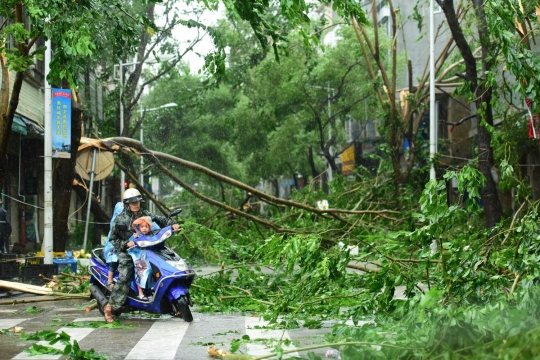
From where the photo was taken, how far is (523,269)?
8.20 metres

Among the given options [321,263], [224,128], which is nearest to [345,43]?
[224,128]

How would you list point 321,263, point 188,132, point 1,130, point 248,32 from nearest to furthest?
1. point 321,263
2. point 1,130
3. point 248,32
4. point 188,132

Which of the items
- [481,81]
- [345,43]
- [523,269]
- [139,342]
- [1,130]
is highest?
[345,43]

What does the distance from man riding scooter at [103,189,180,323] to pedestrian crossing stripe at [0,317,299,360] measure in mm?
454

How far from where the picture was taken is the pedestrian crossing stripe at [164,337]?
Answer: 7699 millimetres

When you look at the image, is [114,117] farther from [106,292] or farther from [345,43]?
[106,292]

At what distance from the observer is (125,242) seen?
10.6 m

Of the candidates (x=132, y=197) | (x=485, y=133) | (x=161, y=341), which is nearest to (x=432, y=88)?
(x=485, y=133)

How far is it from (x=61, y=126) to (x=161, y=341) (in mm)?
8850

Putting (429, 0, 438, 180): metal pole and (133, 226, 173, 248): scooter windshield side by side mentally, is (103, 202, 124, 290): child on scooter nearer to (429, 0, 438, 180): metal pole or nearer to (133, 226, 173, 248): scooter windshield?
(133, 226, 173, 248): scooter windshield

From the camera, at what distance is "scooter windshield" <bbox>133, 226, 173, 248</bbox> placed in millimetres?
10508

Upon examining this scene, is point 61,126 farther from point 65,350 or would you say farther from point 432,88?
point 432,88

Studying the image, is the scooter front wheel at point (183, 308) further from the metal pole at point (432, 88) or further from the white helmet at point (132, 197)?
the metal pole at point (432, 88)

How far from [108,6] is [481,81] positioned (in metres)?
8.89
